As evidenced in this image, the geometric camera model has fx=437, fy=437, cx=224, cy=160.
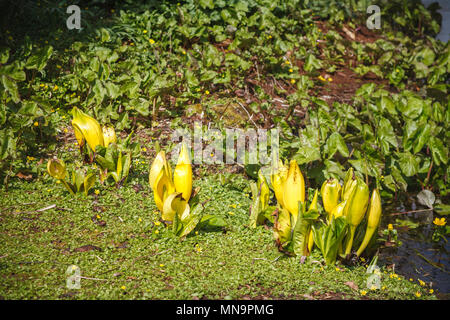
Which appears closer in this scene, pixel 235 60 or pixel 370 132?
pixel 370 132

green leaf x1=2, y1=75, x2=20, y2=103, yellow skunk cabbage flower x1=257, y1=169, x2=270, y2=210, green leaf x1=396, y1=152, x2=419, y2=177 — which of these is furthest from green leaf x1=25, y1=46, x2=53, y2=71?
green leaf x1=396, y1=152, x2=419, y2=177

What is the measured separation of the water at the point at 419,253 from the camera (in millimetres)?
2764

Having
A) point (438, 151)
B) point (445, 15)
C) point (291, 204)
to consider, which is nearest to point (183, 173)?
point (291, 204)

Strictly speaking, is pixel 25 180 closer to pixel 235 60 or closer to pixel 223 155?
pixel 223 155

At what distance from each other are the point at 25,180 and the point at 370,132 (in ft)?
9.09

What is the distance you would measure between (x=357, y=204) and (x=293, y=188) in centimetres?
34

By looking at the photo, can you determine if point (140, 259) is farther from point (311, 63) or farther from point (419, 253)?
point (311, 63)

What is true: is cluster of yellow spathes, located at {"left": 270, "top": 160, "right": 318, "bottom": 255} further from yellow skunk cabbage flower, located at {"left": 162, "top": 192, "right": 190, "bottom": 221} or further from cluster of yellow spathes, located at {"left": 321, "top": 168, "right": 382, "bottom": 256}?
yellow skunk cabbage flower, located at {"left": 162, "top": 192, "right": 190, "bottom": 221}

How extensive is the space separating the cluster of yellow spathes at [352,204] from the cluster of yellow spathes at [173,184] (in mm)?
765

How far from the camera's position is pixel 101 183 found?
3100 millimetres
